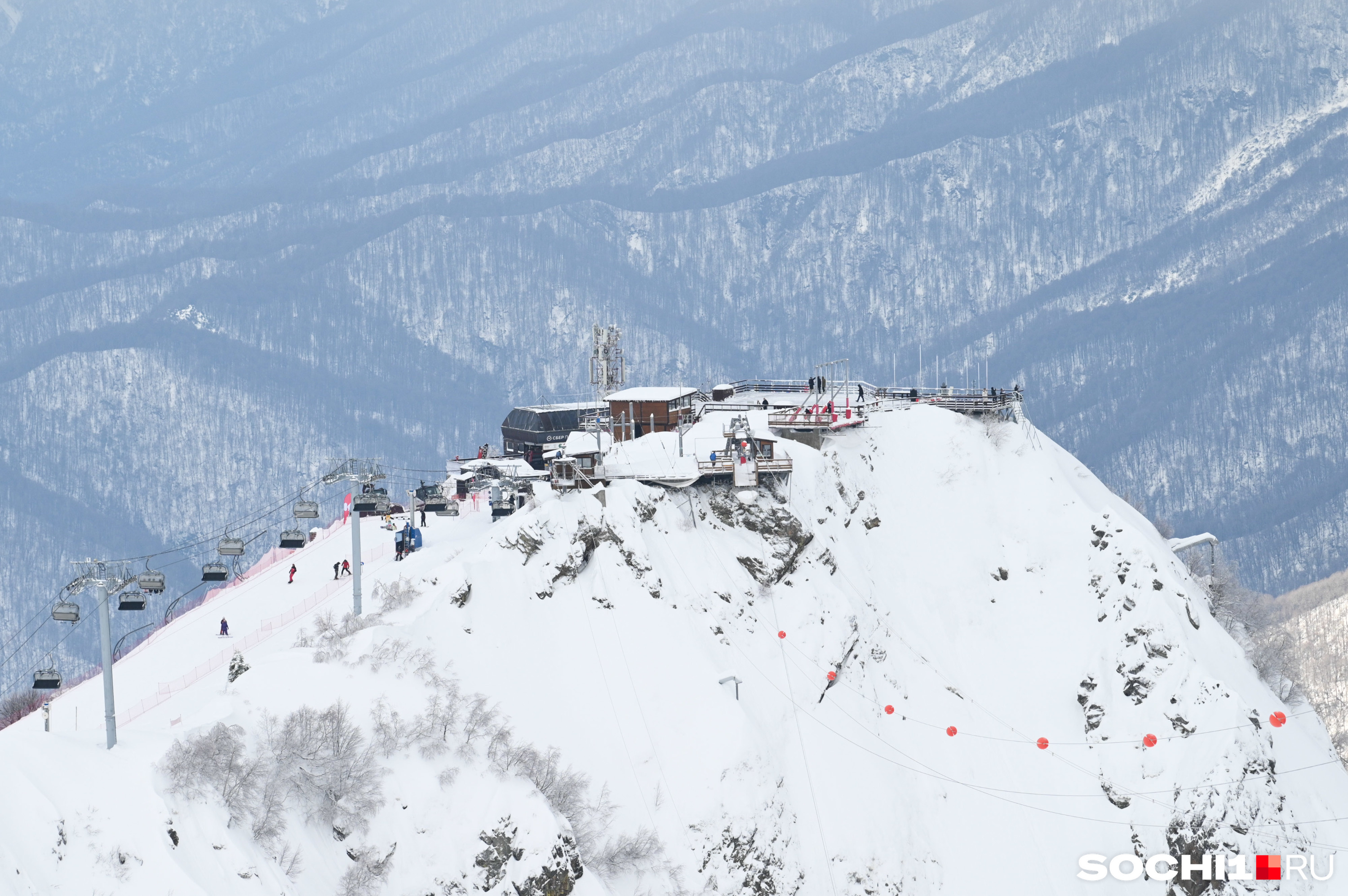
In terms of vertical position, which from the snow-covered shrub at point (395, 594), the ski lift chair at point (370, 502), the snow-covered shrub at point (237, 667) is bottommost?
the snow-covered shrub at point (237, 667)

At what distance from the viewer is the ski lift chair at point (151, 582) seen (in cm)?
6456

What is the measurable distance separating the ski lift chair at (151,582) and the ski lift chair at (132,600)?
511mm

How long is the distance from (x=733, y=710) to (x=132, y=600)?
109 ft

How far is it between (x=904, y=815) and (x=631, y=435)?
32924 mm

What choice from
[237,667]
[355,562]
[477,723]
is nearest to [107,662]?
[237,667]

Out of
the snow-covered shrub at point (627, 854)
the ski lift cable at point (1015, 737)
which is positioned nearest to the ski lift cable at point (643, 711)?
the snow-covered shrub at point (627, 854)

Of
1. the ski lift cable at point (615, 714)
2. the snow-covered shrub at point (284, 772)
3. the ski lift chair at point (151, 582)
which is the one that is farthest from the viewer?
the ski lift cable at point (615, 714)

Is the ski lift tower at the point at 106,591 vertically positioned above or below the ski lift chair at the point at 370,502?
below

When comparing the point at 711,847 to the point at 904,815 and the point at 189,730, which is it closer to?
the point at 904,815

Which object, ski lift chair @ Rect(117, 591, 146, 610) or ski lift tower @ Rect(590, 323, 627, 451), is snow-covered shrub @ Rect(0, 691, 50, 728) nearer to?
ski lift chair @ Rect(117, 591, 146, 610)

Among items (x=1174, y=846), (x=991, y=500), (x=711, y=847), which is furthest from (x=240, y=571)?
(x=1174, y=846)

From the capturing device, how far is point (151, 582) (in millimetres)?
64812

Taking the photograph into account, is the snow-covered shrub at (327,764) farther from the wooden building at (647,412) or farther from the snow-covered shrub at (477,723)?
the wooden building at (647,412)

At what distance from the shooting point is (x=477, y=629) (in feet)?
264
